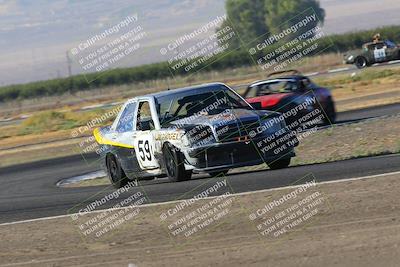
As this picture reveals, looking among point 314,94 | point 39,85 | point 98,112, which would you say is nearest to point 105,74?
point 39,85

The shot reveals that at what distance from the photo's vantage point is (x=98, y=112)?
4431 cm

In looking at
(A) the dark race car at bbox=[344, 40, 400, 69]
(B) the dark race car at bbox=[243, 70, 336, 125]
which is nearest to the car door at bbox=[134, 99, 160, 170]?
(B) the dark race car at bbox=[243, 70, 336, 125]

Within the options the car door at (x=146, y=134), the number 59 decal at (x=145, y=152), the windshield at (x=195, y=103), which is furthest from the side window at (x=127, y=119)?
the windshield at (x=195, y=103)

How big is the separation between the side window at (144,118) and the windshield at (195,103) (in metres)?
0.23

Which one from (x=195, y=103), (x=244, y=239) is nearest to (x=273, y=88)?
(x=195, y=103)

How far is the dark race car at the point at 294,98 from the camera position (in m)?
21.7

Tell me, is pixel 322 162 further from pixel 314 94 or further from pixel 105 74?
pixel 105 74

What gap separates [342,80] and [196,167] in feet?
106

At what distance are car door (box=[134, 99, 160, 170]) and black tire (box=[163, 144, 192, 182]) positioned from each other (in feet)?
0.97

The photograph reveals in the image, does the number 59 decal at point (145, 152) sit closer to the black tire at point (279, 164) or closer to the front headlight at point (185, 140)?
the front headlight at point (185, 140)

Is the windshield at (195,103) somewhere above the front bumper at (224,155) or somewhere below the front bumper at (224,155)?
above

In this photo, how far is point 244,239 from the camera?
8.94 m

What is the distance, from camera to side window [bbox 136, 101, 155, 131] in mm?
14555

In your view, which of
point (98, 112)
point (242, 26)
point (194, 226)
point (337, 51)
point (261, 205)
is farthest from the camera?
point (242, 26)
